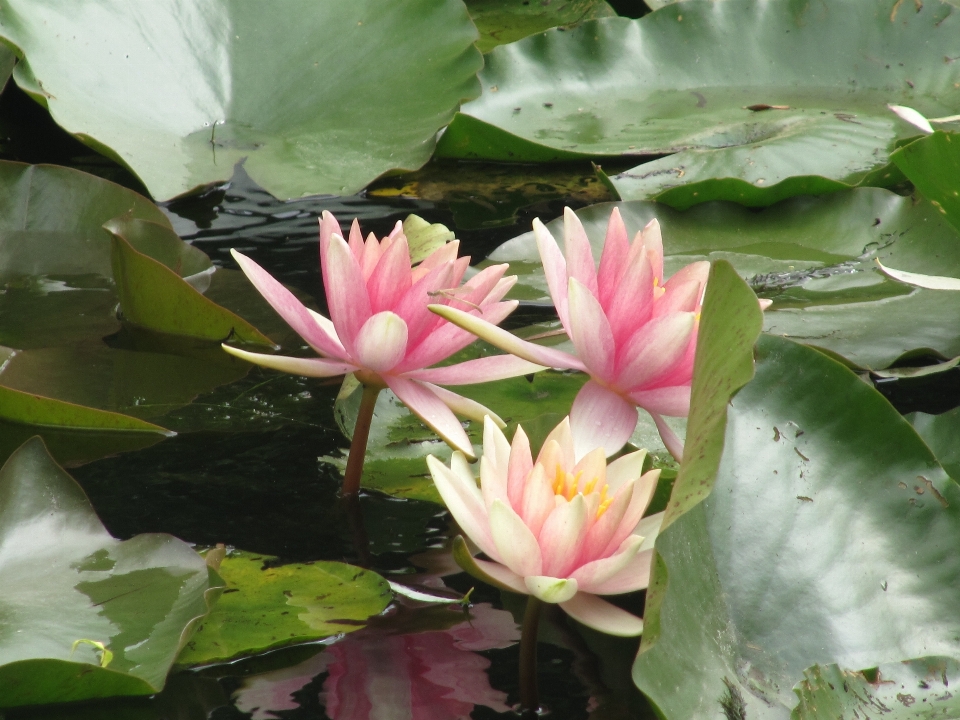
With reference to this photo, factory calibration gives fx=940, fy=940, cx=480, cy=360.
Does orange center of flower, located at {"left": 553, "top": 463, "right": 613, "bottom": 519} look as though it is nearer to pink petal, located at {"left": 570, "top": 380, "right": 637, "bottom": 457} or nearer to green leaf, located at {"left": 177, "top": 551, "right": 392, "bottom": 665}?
pink petal, located at {"left": 570, "top": 380, "right": 637, "bottom": 457}

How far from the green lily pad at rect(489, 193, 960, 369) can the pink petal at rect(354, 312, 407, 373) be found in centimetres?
62

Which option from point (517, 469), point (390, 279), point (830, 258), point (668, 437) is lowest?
point (830, 258)

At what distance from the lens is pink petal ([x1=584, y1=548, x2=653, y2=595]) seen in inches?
32.2

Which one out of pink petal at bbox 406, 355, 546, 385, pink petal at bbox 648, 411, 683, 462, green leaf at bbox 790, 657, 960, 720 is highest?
pink petal at bbox 406, 355, 546, 385

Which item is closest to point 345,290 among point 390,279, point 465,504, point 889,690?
point 390,279

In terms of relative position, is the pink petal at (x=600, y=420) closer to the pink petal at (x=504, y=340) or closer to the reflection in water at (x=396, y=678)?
the pink petal at (x=504, y=340)

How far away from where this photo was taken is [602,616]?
2.72 feet

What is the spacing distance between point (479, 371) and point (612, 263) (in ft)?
0.63

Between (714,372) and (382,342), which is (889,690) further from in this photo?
(382,342)

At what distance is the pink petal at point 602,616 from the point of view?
82cm

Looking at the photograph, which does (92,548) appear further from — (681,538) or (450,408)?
(681,538)

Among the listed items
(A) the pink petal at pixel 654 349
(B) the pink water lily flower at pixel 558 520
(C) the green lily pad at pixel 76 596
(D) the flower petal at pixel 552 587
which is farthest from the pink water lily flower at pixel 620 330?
(C) the green lily pad at pixel 76 596

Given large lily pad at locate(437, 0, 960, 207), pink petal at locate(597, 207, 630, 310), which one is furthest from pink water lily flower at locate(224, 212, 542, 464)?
large lily pad at locate(437, 0, 960, 207)

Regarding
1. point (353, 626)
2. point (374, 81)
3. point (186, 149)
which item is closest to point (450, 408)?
point (353, 626)
